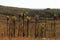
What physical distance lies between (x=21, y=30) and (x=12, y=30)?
78cm

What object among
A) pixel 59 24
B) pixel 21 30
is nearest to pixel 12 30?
pixel 21 30

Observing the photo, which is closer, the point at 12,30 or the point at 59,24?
the point at 12,30

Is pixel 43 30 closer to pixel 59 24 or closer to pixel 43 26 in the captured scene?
pixel 43 26

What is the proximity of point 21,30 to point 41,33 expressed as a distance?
1.67 m

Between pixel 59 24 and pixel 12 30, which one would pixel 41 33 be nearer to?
pixel 12 30

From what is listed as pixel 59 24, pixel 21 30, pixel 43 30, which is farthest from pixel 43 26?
pixel 59 24

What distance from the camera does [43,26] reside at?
23.3m

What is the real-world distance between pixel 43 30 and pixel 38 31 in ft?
3.33

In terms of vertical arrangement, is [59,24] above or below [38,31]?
below

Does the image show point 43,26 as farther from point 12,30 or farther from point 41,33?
point 12,30

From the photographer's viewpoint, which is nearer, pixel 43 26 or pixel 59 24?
pixel 43 26

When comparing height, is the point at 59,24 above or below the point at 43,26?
below

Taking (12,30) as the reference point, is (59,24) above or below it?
below

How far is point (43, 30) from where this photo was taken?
23172mm
